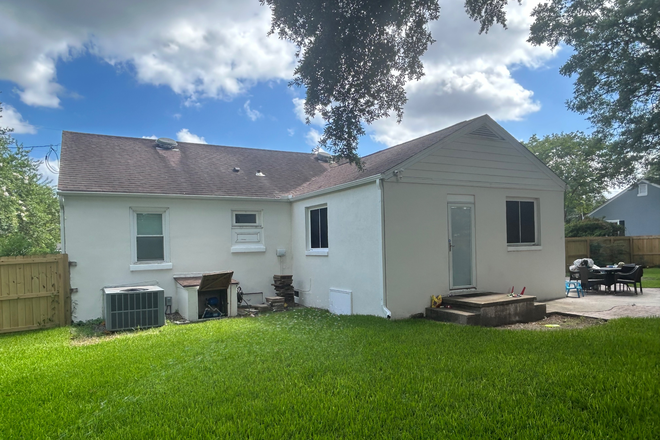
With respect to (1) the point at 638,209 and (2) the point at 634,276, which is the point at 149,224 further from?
(1) the point at 638,209

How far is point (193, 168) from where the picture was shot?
12969 mm

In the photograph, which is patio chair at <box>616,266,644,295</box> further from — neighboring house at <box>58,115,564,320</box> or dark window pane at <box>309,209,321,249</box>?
dark window pane at <box>309,209,321,249</box>

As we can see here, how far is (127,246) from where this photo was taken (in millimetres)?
10547

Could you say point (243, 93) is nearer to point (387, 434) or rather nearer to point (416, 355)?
point (416, 355)

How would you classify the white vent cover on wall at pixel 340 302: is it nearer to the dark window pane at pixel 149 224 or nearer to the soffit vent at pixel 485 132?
the soffit vent at pixel 485 132

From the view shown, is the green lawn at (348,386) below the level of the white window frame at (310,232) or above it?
below

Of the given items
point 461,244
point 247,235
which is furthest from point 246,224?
point 461,244

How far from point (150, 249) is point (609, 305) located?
11916 mm

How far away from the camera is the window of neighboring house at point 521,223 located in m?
10.2

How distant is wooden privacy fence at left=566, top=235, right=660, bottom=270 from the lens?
1812 centimetres

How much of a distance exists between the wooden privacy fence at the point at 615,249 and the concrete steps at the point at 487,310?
440 inches

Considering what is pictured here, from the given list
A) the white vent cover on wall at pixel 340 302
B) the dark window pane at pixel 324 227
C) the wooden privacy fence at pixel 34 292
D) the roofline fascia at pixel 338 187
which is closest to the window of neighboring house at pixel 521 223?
the roofline fascia at pixel 338 187

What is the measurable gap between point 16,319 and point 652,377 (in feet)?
37.1

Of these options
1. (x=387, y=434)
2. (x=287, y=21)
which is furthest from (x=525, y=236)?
(x=387, y=434)
